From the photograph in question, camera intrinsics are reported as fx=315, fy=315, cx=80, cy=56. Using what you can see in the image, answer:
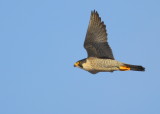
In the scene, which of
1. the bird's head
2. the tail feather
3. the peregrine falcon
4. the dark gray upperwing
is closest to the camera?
the tail feather

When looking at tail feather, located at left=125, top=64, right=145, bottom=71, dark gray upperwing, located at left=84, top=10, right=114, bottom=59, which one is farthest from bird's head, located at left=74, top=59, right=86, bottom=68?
tail feather, located at left=125, top=64, right=145, bottom=71

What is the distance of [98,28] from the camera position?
41.7ft

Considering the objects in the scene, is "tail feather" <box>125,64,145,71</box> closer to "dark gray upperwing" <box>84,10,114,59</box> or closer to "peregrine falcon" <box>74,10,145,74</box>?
"peregrine falcon" <box>74,10,145,74</box>

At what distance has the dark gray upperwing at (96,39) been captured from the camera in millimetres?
12651

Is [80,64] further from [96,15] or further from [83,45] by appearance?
[96,15]

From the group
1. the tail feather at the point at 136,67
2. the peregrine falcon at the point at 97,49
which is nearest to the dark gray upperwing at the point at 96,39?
the peregrine falcon at the point at 97,49

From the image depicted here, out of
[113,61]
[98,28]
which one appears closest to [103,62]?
[113,61]

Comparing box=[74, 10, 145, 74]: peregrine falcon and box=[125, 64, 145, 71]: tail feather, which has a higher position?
box=[74, 10, 145, 74]: peregrine falcon

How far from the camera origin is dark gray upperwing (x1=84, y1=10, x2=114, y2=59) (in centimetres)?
1265

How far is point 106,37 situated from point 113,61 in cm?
104

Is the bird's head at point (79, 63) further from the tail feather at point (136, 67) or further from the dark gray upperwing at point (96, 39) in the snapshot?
the tail feather at point (136, 67)

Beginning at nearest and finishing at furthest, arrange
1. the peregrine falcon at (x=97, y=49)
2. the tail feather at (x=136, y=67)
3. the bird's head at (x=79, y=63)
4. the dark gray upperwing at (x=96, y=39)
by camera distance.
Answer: the tail feather at (x=136, y=67), the peregrine falcon at (x=97, y=49), the dark gray upperwing at (x=96, y=39), the bird's head at (x=79, y=63)

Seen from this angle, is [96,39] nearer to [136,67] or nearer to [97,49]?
[97,49]

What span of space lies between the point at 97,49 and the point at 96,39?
0.41m
